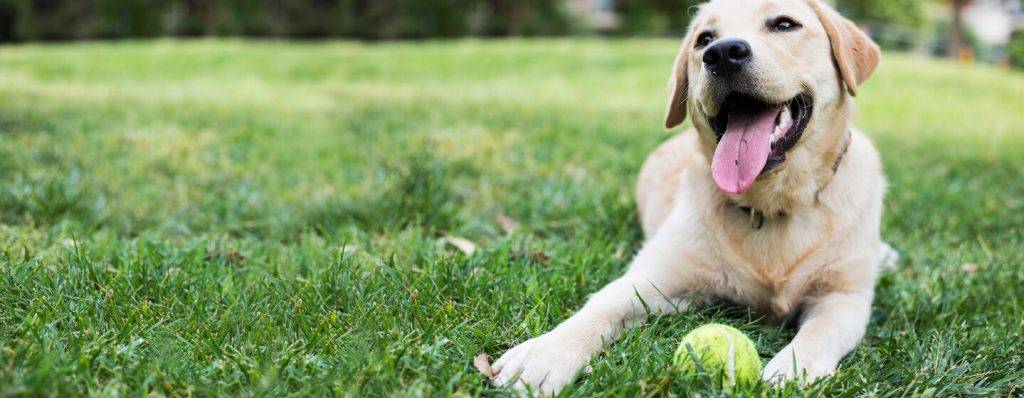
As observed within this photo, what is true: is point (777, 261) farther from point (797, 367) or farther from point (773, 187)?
point (797, 367)

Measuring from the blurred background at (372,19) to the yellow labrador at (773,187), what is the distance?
14862 mm

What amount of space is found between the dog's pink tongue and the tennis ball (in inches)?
26.6

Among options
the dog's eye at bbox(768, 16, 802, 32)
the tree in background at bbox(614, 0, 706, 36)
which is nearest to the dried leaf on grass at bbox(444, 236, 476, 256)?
the dog's eye at bbox(768, 16, 802, 32)

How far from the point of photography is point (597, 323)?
2604 mm

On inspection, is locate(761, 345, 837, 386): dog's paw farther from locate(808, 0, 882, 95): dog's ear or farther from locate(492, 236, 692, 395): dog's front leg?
locate(808, 0, 882, 95): dog's ear

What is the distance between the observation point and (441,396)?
2107mm

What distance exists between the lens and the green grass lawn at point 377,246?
229 cm

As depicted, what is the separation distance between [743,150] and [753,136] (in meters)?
0.07

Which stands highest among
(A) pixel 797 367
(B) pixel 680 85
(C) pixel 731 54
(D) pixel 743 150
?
(C) pixel 731 54

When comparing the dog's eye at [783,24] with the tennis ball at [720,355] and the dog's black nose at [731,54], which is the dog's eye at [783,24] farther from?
the tennis ball at [720,355]

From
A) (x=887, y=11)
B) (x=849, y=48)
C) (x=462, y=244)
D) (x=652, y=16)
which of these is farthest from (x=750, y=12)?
(x=887, y=11)

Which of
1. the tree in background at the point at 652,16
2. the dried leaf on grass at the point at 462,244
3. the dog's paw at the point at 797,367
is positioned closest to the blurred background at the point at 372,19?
the tree in background at the point at 652,16

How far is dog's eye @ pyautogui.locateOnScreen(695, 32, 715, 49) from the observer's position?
3250mm

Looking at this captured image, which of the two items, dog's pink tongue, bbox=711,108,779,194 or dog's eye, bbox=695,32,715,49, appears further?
dog's eye, bbox=695,32,715,49
